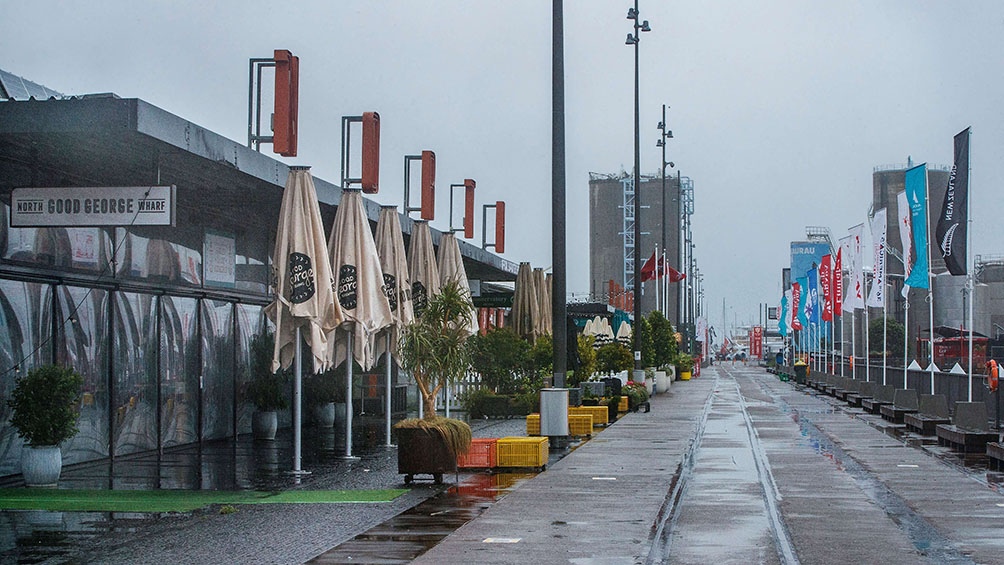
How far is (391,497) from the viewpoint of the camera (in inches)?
583

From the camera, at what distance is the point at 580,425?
2506 cm

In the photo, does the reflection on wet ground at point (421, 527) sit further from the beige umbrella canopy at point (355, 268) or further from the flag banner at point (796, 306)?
the flag banner at point (796, 306)

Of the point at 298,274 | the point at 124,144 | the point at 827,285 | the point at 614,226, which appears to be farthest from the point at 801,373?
the point at 614,226

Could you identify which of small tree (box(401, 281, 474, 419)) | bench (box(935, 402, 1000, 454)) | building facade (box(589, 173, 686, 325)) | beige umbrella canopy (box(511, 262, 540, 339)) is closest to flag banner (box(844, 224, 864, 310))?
beige umbrella canopy (box(511, 262, 540, 339))

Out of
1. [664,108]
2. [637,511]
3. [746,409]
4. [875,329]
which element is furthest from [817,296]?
[637,511]

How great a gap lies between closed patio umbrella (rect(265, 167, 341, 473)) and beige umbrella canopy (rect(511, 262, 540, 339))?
16.2 m

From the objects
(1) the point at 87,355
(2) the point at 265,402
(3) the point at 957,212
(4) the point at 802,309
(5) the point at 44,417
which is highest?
(3) the point at 957,212

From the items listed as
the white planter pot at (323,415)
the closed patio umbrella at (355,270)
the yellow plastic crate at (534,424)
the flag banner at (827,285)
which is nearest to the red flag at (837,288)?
the flag banner at (827,285)

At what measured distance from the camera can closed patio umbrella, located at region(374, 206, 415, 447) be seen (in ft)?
67.9

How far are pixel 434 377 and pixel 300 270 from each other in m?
2.41

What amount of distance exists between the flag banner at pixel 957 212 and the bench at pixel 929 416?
366 cm

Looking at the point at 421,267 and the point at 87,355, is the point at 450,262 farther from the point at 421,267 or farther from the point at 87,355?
the point at 87,355

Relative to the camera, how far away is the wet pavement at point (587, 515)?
10.9m

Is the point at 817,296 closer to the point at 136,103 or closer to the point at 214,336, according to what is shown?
the point at 214,336
